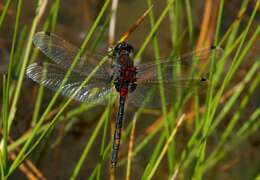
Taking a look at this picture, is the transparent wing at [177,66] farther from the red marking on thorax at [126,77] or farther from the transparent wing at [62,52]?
the transparent wing at [62,52]

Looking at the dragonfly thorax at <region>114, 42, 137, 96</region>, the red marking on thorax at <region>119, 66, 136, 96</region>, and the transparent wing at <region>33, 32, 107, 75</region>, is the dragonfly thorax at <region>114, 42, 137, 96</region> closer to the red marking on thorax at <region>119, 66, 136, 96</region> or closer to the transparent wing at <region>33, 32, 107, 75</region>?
the red marking on thorax at <region>119, 66, 136, 96</region>

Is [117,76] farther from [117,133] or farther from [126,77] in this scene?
[117,133]

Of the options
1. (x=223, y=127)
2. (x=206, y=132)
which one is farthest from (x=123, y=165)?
(x=206, y=132)

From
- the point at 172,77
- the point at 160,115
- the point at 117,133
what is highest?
the point at 172,77

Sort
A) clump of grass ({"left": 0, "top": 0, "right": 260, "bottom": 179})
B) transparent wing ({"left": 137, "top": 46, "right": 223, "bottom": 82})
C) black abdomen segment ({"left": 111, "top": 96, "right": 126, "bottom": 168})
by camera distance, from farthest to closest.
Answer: transparent wing ({"left": 137, "top": 46, "right": 223, "bottom": 82}), black abdomen segment ({"left": 111, "top": 96, "right": 126, "bottom": 168}), clump of grass ({"left": 0, "top": 0, "right": 260, "bottom": 179})

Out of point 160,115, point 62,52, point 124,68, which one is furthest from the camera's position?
point 160,115

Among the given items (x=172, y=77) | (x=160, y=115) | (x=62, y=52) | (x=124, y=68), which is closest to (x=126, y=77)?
(x=124, y=68)

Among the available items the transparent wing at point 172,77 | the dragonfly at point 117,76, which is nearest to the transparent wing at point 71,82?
the dragonfly at point 117,76

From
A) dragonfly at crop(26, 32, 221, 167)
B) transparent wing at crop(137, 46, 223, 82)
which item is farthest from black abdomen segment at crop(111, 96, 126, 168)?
transparent wing at crop(137, 46, 223, 82)
